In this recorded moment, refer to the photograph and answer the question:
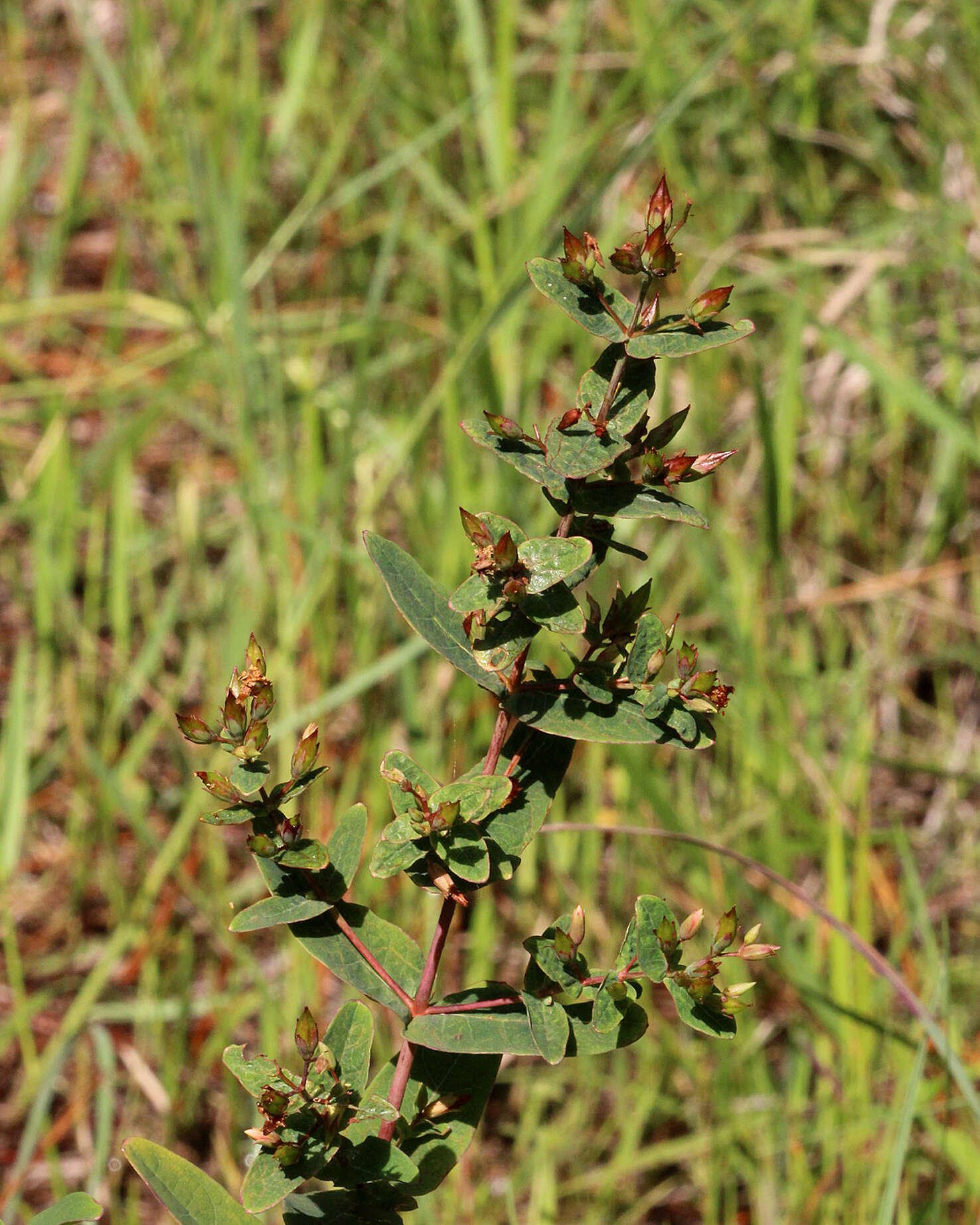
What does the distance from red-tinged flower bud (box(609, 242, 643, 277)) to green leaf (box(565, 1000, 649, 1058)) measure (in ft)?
1.66

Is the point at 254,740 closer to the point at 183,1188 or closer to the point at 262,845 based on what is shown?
the point at 262,845

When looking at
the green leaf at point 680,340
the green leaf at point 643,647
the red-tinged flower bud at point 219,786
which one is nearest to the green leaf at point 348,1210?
the red-tinged flower bud at point 219,786

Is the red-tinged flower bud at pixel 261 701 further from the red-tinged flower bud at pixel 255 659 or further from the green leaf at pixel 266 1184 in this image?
the green leaf at pixel 266 1184

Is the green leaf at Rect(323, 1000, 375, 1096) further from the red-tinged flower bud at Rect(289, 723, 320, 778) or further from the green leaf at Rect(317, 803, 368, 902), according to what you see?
the red-tinged flower bud at Rect(289, 723, 320, 778)

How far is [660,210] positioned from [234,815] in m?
0.50

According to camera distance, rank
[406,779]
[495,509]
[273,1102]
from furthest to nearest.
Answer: [495,509] < [406,779] < [273,1102]

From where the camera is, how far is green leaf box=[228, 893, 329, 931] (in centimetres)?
85

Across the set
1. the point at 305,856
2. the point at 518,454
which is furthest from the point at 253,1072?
the point at 518,454

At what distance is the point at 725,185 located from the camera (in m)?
3.13

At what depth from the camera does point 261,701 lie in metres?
0.84

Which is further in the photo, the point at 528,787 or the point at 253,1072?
the point at 528,787

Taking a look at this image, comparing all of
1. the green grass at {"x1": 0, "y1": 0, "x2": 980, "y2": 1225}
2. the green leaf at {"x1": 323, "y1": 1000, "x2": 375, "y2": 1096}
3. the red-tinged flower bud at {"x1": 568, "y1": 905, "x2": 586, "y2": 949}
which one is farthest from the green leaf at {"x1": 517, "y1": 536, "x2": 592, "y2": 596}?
the green grass at {"x1": 0, "y1": 0, "x2": 980, "y2": 1225}

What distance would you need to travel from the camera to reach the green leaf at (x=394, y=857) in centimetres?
85

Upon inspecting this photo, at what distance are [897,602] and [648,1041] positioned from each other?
119 centimetres
